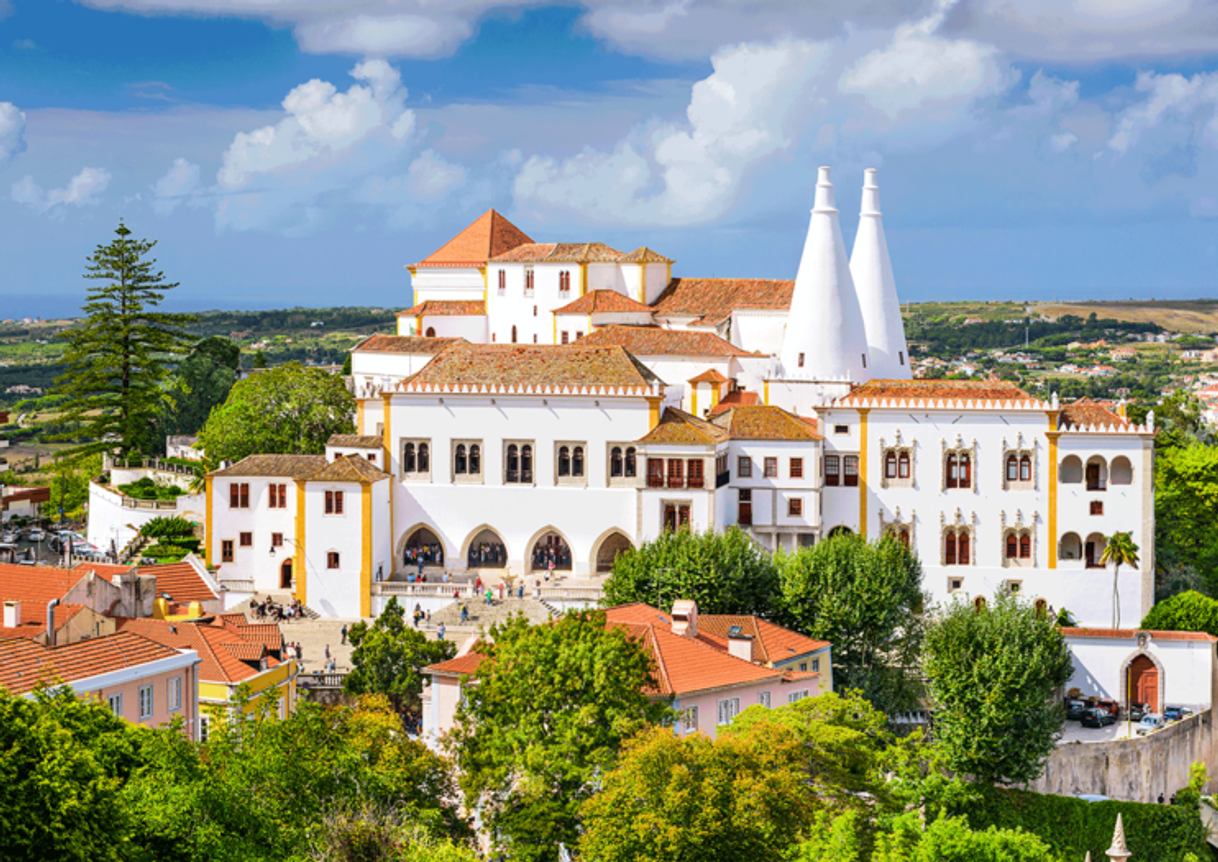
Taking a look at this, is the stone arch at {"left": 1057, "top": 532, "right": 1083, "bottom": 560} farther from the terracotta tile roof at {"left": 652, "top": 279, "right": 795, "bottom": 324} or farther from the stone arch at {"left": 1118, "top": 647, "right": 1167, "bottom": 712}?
the terracotta tile roof at {"left": 652, "top": 279, "right": 795, "bottom": 324}

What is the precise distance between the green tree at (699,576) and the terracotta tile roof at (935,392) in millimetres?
8964

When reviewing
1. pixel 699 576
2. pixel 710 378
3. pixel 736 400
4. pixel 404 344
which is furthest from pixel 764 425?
pixel 404 344

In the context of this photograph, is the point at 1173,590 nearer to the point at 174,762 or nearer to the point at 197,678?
the point at 197,678

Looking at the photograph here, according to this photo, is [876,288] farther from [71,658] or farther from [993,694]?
[71,658]

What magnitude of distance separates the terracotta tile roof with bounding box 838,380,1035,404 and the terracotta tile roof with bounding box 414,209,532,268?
26.5m

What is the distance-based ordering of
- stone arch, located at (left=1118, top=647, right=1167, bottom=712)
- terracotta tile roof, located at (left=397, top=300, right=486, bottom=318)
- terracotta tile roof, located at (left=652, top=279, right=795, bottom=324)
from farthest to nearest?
terracotta tile roof, located at (left=397, top=300, right=486, bottom=318)
terracotta tile roof, located at (left=652, top=279, right=795, bottom=324)
stone arch, located at (left=1118, top=647, right=1167, bottom=712)

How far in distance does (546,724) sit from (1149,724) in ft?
83.8

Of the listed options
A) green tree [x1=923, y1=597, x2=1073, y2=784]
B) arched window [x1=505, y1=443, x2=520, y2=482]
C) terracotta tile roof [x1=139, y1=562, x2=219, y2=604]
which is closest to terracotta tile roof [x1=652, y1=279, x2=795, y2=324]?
arched window [x1=505, y1=443, x2=520, y2=482]

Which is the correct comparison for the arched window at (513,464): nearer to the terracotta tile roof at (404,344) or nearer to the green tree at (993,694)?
the terracotta tile roof at (404,344)

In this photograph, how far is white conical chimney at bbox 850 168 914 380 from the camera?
67.4m

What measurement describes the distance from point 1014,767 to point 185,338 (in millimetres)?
48700

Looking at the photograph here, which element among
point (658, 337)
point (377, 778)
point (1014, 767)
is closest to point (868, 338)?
point (658, 337)

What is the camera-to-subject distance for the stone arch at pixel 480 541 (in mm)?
62469

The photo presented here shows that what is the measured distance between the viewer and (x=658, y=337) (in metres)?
69.1
